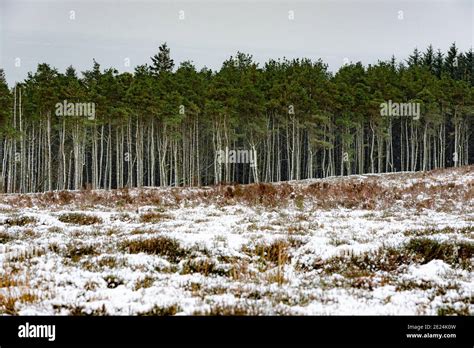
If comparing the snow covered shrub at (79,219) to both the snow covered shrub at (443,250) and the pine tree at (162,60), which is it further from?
the pine tree at (162,60)

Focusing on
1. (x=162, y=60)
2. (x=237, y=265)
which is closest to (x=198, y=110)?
(x=162, y=60)

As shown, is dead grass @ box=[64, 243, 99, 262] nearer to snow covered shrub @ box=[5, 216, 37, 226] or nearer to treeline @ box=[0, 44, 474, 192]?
snow covered shrub @ box=[5, 216, 37, 226]

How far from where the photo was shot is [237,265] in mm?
7035

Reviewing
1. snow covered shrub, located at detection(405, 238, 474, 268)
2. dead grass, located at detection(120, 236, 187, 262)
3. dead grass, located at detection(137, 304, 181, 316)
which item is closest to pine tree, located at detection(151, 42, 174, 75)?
dead grass, located at detection(120, 236, 187, 262)

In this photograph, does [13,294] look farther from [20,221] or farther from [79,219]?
[79,219]

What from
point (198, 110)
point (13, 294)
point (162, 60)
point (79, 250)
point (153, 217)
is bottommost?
point (153, 217)

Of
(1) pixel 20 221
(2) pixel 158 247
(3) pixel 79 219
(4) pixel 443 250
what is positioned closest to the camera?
(4) pixel 443 250

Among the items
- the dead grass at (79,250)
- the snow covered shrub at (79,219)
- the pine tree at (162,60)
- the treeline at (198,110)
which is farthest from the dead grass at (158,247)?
the pine tree at (162,60)

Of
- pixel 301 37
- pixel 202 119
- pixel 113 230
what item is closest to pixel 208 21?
pixel 301 37

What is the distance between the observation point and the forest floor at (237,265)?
16.6 feet

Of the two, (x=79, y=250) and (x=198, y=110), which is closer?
(x=79, y=250)

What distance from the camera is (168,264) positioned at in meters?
7.34
